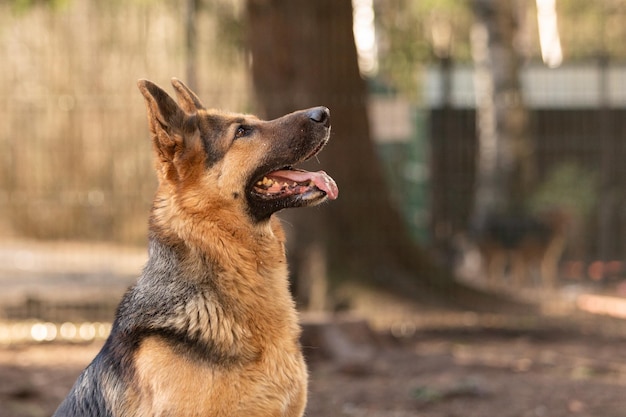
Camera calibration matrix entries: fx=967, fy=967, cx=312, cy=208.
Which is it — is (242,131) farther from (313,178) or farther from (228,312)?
(228,312)

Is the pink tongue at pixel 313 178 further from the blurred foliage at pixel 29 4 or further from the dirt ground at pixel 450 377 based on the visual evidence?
the blurred foliage at pixel 29 4

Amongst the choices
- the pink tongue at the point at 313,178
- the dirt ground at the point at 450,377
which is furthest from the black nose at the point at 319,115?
the dirt ground at the point at 450,377

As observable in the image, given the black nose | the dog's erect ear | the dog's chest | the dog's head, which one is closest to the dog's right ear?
the dog's head

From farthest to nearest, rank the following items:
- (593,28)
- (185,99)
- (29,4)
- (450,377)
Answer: (593,28), (29,4), (450,377), (185,99)

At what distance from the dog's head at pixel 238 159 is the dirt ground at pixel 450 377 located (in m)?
2.97

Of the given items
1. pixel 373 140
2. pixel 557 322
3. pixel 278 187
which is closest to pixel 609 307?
pixel 557 322

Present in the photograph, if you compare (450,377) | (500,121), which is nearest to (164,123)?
(450,377)

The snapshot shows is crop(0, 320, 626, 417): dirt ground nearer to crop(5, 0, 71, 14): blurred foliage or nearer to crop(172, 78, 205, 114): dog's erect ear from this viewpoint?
crop(172, 78, 205, 114): dog's erect ear

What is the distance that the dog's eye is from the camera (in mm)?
5109

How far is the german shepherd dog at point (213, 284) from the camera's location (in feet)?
14.7

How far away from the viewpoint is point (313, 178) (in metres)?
5.02

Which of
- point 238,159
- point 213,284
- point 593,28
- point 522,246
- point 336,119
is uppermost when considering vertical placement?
point 593,28

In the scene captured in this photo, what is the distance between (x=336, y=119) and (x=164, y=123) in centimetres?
701

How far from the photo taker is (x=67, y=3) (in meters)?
13.4
